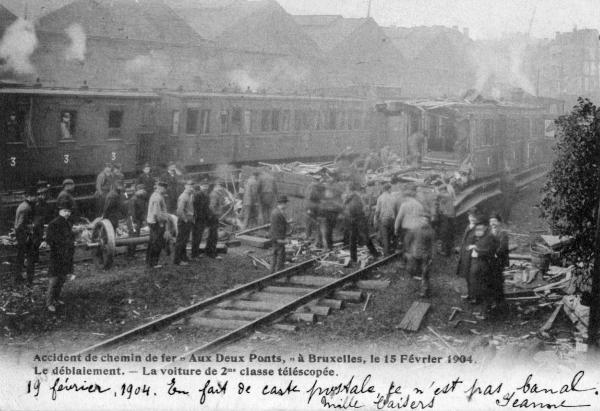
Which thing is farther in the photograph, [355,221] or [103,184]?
[103,184]

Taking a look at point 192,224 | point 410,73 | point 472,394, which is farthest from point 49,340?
point 410,73

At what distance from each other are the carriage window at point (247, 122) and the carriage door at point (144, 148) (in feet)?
13.8

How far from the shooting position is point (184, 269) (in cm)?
1043

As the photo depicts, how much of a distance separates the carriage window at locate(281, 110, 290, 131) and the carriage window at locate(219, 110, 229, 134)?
2.94 metres

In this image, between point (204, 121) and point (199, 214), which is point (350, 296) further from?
point (204, 121)

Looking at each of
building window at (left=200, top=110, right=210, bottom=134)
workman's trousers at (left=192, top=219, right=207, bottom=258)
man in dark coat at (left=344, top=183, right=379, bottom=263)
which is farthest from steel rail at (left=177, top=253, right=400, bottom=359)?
building window at (left=200, top=110, right=210, bottom=134)

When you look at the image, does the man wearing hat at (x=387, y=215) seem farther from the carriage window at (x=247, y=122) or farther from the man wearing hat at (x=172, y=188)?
the carriage window at (x=247, y=122)

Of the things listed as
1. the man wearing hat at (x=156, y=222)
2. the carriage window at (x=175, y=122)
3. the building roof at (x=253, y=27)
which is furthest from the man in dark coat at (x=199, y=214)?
the building roof at (x=253, y=27)

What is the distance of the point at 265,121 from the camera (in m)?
20.6

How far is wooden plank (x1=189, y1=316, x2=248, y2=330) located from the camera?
7.45m

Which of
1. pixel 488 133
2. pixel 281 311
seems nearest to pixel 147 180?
pixel 281 311

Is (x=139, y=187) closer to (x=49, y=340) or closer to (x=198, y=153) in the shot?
(x=49, y=340)

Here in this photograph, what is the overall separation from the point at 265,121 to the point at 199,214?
10.1 metres

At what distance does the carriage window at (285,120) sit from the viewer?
840 inches
